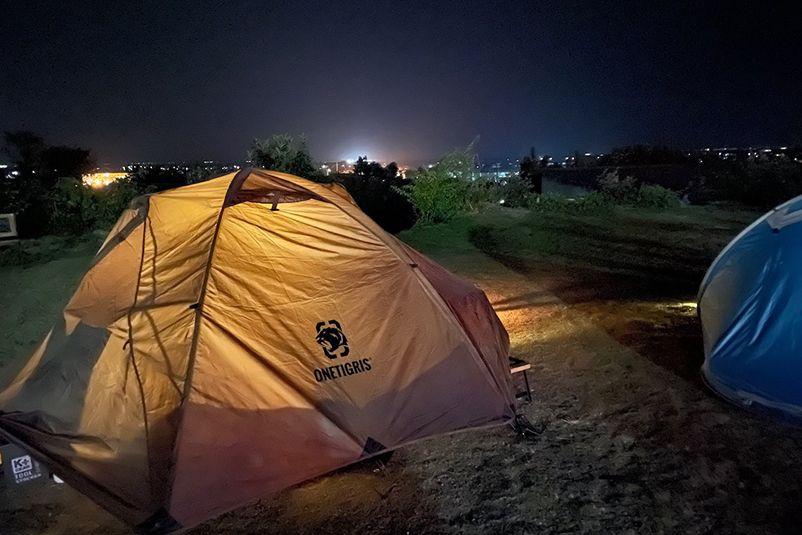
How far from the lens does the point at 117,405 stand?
13.2 feet

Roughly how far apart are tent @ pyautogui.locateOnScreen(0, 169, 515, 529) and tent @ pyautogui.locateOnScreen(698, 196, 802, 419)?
82.0 inches

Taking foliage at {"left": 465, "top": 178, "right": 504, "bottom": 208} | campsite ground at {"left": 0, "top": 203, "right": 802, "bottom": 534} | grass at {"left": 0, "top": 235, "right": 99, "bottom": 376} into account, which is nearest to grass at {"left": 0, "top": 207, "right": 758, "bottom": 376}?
grass at {"left": 0, "top": 235, "right": 99, "bottom": 376}

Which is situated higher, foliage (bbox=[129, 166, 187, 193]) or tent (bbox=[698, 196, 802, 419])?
foliage (bbox=[129, 166, 187, 193])

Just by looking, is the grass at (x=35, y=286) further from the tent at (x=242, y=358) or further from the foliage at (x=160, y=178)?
the foliage at (x=160, y=178)

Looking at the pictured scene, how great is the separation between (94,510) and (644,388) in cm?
479

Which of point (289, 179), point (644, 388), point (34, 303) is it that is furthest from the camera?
point (34, 303)

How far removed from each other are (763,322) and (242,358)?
14.6 ft

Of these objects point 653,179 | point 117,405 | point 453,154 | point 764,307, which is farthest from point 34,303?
point 653,179

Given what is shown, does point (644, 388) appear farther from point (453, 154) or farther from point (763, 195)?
point (763, 195)

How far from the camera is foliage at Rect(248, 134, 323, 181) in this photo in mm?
21438

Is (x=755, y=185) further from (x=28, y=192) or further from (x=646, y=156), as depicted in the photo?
(x=28, y=192)

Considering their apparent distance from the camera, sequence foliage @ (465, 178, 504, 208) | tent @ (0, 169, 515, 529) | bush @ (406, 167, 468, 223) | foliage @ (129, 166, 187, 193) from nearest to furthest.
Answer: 1. tent @ (0, 169, 515, 529)
2. bush @ (406, 167, 468, 223)
3. foliage @ (465, 178, 504, 208)
4. foliage @ (129, 166, 187, 193)

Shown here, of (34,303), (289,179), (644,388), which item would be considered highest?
(289,179)

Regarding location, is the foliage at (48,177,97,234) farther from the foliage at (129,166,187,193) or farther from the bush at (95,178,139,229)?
the foliage at (129,166,187,193)
